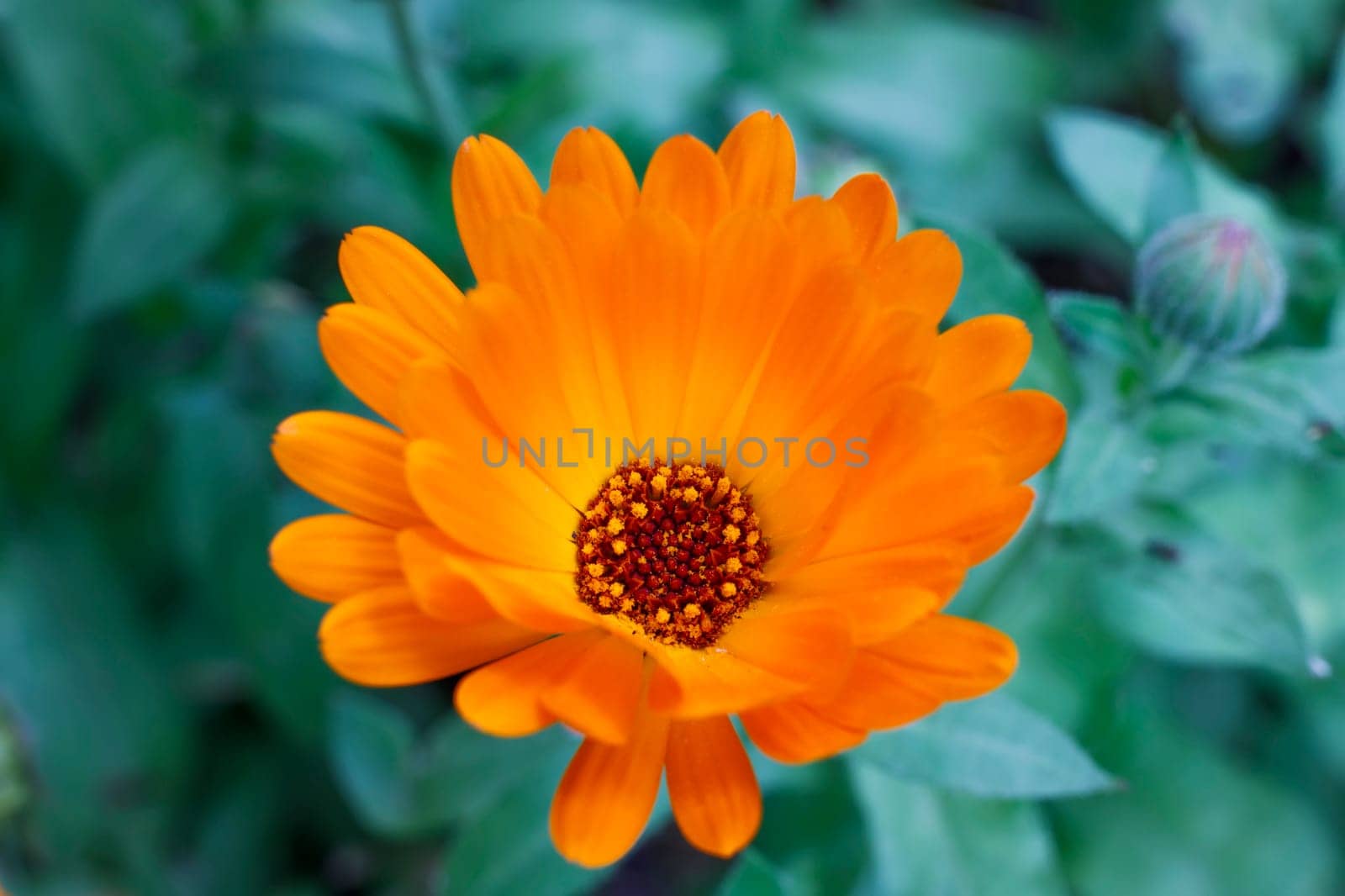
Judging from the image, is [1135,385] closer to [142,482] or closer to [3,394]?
[142,482]

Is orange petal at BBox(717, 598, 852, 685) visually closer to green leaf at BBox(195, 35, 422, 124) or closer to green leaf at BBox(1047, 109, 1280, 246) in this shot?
green leaf at BBox(1047, 109, 1280, 246)

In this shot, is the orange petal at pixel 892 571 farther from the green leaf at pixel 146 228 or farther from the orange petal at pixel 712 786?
the green leaf at pixel 146 228

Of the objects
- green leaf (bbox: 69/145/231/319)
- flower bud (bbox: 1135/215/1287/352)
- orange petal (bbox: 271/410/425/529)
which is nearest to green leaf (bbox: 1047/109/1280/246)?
flower bud (bbox: 1135/215/1287/352)

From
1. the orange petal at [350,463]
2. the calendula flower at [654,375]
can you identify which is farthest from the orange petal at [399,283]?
the orange petal at [350,463]

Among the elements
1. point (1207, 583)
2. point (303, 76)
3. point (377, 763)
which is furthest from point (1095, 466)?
point (303, 76)

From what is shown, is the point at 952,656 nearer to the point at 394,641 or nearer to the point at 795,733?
the point at 795,733

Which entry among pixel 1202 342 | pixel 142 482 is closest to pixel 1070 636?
pixel 1202 342
